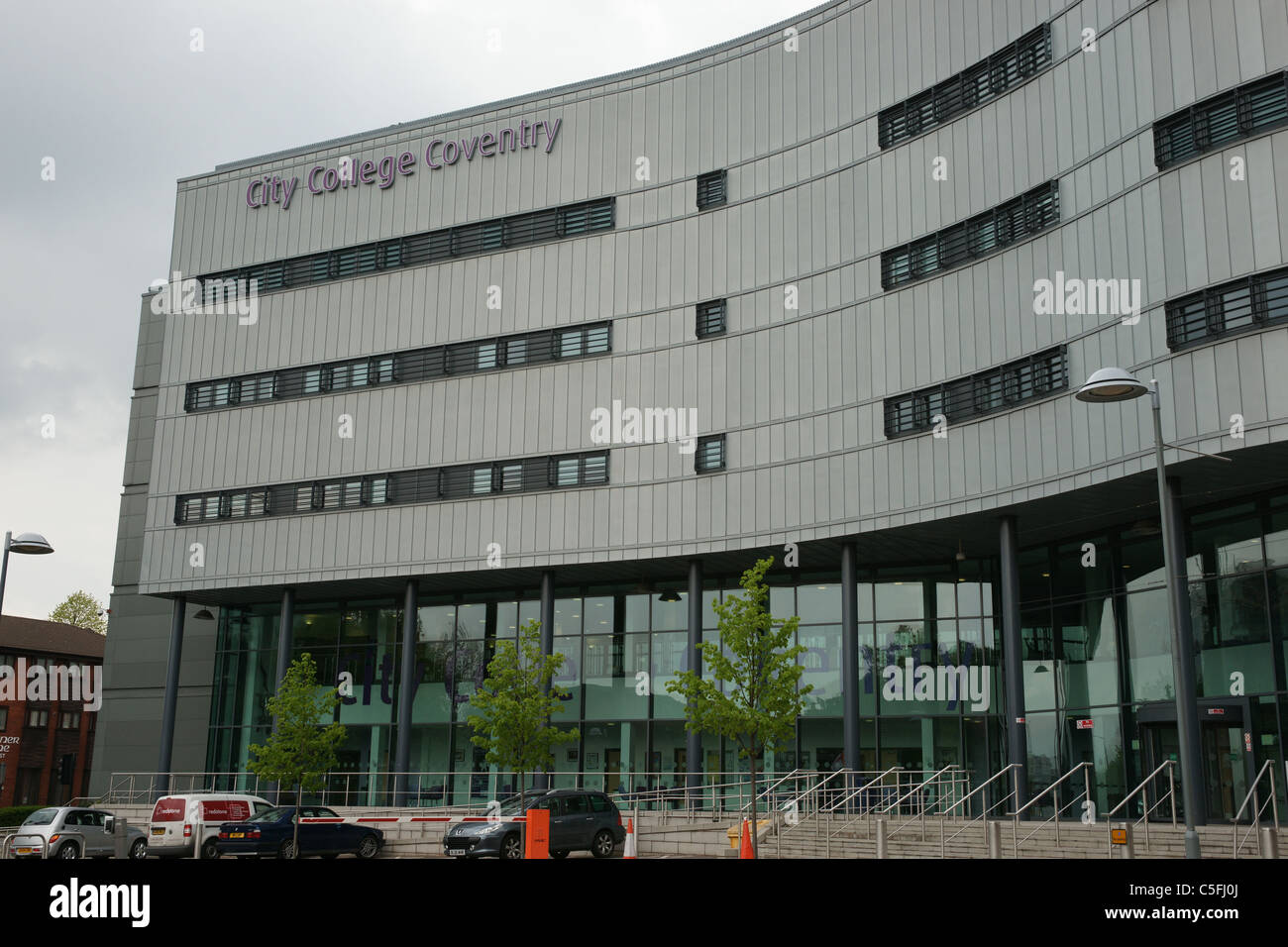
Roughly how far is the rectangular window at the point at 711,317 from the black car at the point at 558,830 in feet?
47.9

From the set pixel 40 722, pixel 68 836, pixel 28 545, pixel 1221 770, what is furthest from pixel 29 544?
pixel 40 722

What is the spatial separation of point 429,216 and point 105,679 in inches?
987

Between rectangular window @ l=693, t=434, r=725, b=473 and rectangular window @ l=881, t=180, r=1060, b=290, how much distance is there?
6.61 metres

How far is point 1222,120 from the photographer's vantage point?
81.8 feet

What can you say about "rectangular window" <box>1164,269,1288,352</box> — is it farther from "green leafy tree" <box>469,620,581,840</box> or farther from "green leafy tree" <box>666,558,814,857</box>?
"green leafy tree" <box>469,620,581,840</box>

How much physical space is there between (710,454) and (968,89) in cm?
1220

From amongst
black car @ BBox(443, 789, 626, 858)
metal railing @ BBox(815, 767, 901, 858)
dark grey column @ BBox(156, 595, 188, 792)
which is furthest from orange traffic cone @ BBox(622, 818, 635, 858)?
dark grey column @ BBox(156, 595, 188, 792)

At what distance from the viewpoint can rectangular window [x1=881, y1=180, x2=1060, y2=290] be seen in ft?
95.5

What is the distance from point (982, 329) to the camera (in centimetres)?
3005

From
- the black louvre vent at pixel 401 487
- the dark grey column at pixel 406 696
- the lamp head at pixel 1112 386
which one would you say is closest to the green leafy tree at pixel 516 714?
the black louvre vent at pixel 401 487

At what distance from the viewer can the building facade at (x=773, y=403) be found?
26.3m
